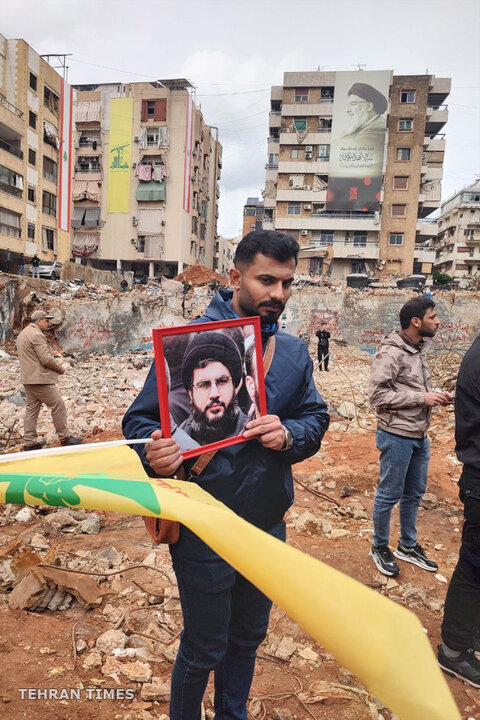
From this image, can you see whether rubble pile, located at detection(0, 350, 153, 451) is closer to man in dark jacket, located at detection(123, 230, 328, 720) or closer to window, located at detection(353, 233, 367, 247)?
man in dark jacket, located at detection(123, 230, 328, 720)

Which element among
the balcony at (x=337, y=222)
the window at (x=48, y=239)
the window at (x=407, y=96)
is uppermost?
the window at (x=407, y=96)

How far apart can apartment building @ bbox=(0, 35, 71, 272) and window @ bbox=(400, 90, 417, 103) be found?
31900mm

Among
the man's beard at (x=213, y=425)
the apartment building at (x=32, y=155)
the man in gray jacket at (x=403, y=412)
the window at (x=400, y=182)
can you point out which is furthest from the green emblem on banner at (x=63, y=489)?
the window at (x=400, y=182)

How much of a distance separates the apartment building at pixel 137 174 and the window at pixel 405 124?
20332 mm

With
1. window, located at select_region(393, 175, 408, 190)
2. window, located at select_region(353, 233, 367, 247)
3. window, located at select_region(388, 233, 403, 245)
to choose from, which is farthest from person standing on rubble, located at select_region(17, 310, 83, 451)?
window, located at select_region(393, 175, 408, 190)

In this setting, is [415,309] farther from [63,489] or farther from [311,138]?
[311,138]

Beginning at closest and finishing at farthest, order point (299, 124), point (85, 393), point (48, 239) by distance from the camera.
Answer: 1. point (85, 393)
2. point (48, 239)
3. point (299, 124)

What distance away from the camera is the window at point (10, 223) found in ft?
93.4

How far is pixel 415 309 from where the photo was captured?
3.18 m

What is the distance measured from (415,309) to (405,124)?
47.4m

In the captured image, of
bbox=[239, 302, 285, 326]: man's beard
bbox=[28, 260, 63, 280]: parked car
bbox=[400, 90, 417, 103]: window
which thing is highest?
bbox=[400, 90, 417, 103]: window

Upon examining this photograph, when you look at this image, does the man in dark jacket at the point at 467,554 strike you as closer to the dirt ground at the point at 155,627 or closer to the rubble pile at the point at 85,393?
the dirt ground at the point at 155,627

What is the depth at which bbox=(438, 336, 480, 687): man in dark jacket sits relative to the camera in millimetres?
2268

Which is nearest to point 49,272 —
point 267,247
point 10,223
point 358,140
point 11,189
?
point 10,223
